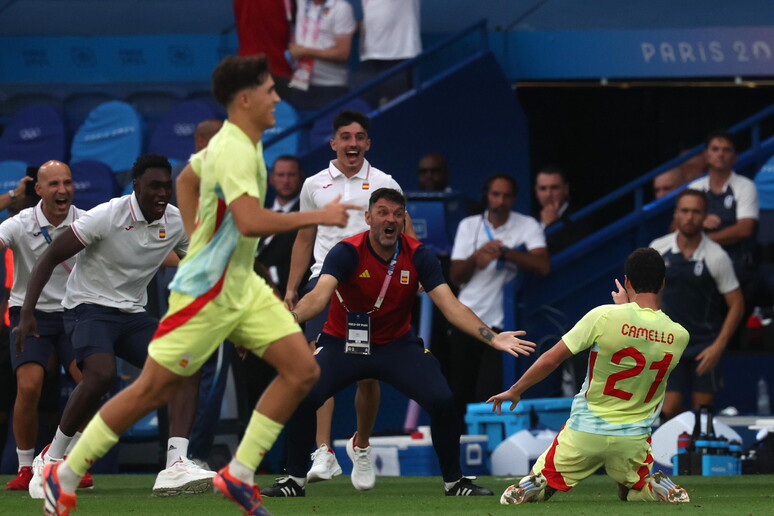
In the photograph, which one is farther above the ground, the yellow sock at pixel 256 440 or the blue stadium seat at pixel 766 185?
the blue stadium seat at pixel 766 185

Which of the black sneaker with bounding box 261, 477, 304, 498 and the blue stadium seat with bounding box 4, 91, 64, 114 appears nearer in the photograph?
the black sneaker with bounding box 261, 477, 304, 498

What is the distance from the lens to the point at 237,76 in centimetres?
670

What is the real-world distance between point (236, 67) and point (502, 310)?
598cm

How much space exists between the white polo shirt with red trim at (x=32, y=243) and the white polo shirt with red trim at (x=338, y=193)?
158cm

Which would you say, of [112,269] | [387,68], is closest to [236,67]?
[112,269]

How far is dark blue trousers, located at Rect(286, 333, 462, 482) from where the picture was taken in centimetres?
864

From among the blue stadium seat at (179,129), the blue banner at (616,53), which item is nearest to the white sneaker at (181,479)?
the blue stadium seat at (179,129)

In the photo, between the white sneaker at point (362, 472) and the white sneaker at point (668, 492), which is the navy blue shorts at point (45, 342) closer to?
the white sneaker at point (362, 472)

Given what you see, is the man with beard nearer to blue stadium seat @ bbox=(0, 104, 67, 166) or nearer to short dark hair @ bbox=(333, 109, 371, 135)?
short dark hair @ bbox=(333, 109, 371, 135)

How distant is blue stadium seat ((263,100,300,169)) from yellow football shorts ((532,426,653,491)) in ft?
24.2

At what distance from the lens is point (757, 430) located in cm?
1178

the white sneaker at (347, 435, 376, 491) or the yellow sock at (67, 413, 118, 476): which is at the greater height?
the yellow sock at (67, 413, 118, 476)

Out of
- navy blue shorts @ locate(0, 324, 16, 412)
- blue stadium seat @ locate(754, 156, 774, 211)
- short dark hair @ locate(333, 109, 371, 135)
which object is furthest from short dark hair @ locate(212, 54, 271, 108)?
blue stadium seat @ locate(754, 156, 774, 211)

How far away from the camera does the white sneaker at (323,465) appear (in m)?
9.65
